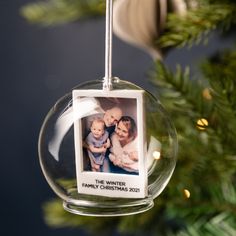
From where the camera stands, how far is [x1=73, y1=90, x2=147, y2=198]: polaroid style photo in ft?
1.22

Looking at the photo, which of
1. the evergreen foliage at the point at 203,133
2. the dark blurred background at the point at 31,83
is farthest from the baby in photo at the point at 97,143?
the dark blurred background at the point at 31,83

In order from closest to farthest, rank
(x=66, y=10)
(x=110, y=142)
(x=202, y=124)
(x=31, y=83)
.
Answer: (x=110, y=142) < (x=202, y=124) < (x=66, y=10) < (x=31, y=83)

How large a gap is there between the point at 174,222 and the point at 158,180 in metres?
0.50

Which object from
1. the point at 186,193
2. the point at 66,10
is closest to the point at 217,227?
the point at 186,193

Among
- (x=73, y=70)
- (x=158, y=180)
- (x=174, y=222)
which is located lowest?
(x=174, y=222)

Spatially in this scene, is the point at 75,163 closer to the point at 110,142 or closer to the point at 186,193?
the point at 110,142

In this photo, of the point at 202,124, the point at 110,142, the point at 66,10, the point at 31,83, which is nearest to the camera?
the point at 110,142

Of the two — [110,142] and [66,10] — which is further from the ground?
[66,10]

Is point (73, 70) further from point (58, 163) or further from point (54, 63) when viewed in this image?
point (58, 163)

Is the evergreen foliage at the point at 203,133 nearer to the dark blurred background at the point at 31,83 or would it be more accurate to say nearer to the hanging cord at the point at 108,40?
the hanging cord at the point at 108,40

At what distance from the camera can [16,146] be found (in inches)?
42.1

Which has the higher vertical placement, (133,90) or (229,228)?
(133,90)

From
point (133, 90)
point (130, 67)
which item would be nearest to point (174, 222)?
point (130, 67)

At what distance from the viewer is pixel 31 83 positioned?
1064 millimetres
